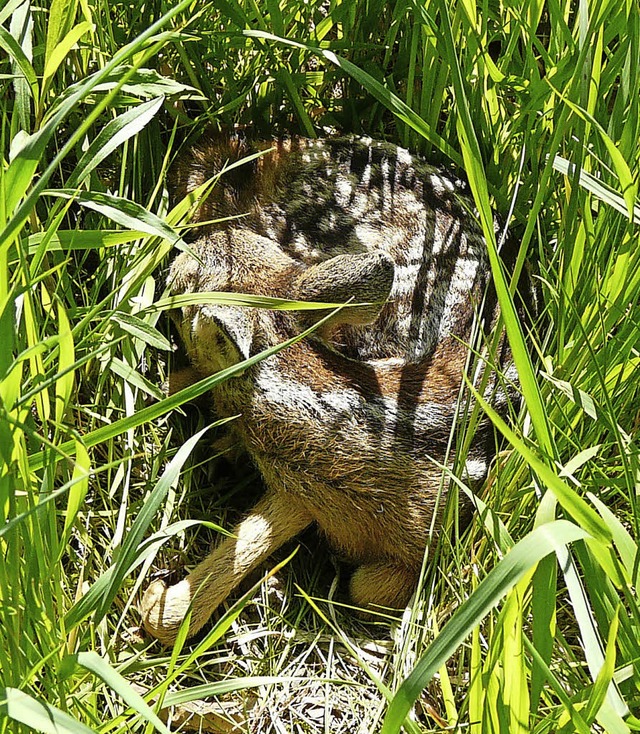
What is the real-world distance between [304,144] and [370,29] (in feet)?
1.16

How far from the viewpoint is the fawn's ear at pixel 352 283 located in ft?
6.85

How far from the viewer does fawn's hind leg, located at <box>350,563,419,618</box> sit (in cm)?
226

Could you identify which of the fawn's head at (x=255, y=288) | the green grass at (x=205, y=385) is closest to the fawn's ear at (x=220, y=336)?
the fawn's head at (x=255, y=288)

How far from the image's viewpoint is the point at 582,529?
1260 mm

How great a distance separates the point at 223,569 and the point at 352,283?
75 cm

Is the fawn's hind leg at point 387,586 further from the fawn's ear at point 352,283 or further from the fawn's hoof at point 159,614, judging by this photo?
the fawn's ear at point 352,283

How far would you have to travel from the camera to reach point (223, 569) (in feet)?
7.23

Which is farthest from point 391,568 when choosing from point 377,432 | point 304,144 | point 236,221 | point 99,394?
point 304,144

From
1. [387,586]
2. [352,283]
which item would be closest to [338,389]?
[352,283]

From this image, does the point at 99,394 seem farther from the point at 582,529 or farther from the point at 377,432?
the point at 582,529

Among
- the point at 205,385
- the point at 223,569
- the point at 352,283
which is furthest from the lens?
the point at 223,569

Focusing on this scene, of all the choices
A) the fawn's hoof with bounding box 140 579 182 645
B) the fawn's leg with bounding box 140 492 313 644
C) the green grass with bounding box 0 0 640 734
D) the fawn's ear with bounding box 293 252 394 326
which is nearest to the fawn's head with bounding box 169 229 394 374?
the fawn's ear with bounding box 293 252 394 326

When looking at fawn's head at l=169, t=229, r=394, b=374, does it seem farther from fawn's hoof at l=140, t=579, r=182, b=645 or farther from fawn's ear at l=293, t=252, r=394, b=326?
fawn's hoof at l=140, t=579, r=182, b=645

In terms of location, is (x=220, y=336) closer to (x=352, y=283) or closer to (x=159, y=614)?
(x=352, y=283)
